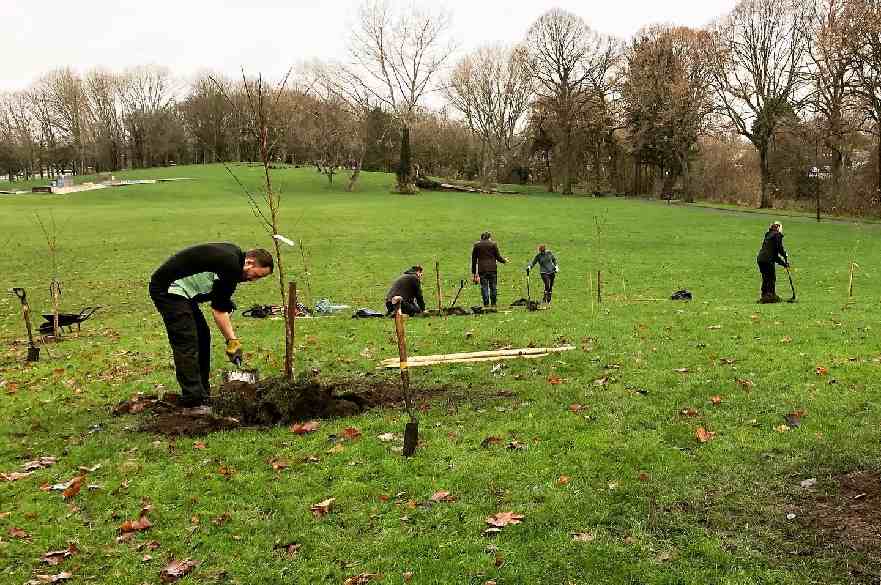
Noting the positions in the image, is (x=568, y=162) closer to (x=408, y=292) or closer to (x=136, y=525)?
(x=408, y=292)

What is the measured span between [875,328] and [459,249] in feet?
64.6

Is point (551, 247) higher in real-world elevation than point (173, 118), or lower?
lower

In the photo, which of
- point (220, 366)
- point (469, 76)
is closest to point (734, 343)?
point (220, 366)

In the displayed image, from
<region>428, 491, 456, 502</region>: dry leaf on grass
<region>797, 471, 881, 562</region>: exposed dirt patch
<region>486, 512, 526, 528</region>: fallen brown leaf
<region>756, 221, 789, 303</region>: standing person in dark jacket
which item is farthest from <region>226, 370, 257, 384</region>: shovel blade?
<region>756, 221, 789, 303</region>: standing person in dark jacket

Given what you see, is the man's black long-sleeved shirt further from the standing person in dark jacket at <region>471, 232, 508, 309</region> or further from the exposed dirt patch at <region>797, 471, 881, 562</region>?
the standing person in dark jacket at <region>471, 232, 508, 309</region>

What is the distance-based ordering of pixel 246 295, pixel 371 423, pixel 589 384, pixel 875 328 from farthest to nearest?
1. pixel 246 295
2. pixel 875 328
3. pixel 589 384
4. pixel 371 423

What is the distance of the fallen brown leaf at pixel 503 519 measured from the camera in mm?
5539

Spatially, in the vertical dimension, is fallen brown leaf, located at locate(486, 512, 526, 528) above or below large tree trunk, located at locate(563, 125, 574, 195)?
below

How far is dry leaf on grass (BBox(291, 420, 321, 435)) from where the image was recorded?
304 inches

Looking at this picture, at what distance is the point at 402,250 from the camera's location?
29328 millimetres

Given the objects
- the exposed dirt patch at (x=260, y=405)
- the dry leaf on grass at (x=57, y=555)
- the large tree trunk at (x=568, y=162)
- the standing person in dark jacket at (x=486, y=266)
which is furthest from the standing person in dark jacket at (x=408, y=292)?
the large tree trunk at (x=568, y=162)

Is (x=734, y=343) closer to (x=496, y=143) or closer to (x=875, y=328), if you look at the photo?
(x=875, y=328)

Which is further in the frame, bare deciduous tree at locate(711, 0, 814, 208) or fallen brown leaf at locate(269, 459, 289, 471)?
bare deciduous tree at locate(711, 0, 814, 208)

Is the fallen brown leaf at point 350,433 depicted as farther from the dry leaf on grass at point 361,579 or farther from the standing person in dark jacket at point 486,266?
the standing person in dark jacket at point 486,266
